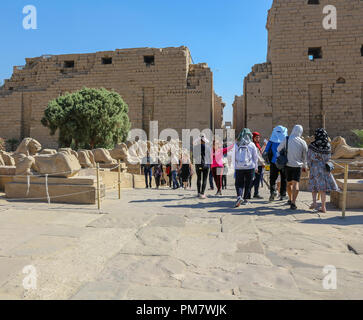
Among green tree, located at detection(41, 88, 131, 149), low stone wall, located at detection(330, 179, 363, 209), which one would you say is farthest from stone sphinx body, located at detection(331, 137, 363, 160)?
green tree, located at detection(41, 88, 131, 149)

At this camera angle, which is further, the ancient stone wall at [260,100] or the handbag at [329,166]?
the ancient stone wall at [260,100]

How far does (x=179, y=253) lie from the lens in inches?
122

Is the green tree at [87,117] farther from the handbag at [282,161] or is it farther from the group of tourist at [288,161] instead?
the handbag at [282,161]

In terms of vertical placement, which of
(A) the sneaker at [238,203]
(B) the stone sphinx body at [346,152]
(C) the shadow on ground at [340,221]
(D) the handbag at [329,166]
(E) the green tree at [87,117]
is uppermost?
(E) the green tree at [87,117]

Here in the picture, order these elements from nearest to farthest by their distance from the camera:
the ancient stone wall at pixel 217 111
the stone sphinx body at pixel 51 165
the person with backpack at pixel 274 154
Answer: the stone sphinx body at pixel 51 165
the person with backpack at pixel 274 154
the ancient stone wall at pixel 217 111

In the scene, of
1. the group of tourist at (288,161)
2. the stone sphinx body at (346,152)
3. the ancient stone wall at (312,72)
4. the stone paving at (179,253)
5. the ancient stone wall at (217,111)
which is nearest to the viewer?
the stone paving at (179,253)

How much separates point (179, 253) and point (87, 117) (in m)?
18.9

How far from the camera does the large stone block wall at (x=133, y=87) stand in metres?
23.5

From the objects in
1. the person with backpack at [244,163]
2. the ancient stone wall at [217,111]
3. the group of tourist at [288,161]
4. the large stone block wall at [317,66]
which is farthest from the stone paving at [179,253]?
the ancient stone wall at [217,111]

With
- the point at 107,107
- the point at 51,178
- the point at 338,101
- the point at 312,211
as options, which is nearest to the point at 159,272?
the point at 312,211

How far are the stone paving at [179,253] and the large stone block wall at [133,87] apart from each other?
19119mm

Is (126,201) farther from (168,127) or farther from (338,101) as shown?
(338,101)

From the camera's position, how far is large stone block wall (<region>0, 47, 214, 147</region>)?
23.5 meters
